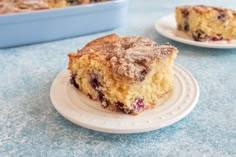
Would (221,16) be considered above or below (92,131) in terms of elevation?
above

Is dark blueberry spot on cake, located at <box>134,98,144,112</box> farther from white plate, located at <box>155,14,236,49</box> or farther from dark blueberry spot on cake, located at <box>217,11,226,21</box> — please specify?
dark blueberry spot on cake, located at <box>217,11,226,21</box>

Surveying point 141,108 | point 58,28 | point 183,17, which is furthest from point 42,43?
point 141,108

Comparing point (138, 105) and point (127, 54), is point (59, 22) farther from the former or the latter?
point (138, 105)

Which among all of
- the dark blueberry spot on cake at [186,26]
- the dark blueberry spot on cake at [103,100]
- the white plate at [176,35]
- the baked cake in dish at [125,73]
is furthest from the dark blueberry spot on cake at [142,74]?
the dark blueberry spot on cake at [186,26]

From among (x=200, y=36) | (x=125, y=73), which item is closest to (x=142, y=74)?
(x=125, y=73)

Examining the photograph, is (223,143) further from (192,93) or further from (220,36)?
(220,36)
